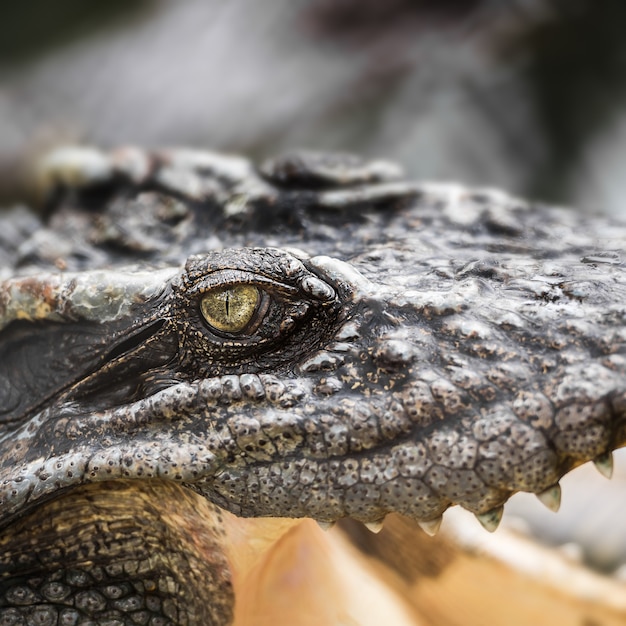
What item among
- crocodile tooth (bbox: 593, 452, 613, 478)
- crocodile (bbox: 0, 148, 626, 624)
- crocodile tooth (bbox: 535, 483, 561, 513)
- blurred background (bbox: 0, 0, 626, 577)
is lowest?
crocodile tooth (bbox: 535, 483, 561, 513)

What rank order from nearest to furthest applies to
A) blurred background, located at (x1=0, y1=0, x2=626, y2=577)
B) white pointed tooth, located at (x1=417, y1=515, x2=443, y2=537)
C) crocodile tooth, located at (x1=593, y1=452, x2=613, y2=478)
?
crocodile tooth, located at (x1=593, y1=452, x2=613, y2=478), white pointed tooth, located at (x1=417, y1=515, x2=443, y2=537), blurred background, located at (x1=0, y1=0, x2=626, y2=577)

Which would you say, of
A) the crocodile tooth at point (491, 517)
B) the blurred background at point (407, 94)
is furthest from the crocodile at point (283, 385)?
the blurred background at point (407, 94)

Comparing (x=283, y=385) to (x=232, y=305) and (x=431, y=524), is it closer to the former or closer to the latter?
(x=232, y=305)

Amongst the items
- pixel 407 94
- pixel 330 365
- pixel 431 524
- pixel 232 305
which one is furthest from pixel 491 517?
pixel 407 94

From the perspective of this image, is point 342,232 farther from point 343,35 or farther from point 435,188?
point 343,35

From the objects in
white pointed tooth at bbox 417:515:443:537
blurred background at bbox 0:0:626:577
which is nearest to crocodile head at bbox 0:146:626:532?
white pointed tooth at bbox 417:515:443:537

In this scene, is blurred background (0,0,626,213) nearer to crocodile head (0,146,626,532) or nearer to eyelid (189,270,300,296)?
crocodile head (0,146,626,532)

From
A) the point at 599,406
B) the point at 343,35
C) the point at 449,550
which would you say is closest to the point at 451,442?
the point at 599,406
